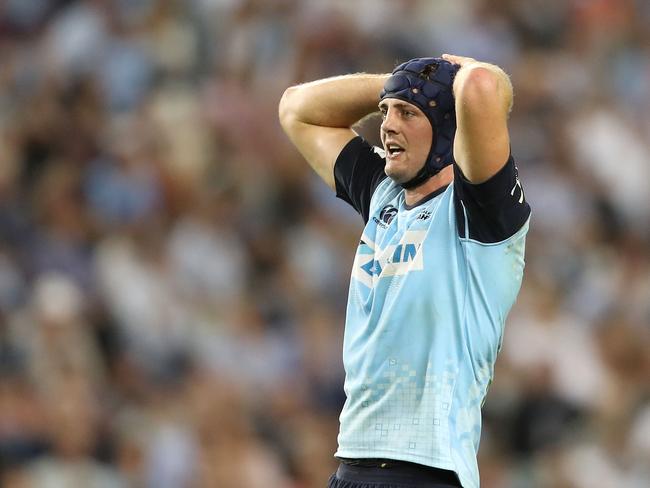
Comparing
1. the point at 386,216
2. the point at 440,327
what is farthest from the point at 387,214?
the point at 440,327

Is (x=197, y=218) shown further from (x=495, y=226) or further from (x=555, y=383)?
(x=495, y=226)

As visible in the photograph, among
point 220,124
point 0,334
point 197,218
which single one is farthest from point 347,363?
point 220,124

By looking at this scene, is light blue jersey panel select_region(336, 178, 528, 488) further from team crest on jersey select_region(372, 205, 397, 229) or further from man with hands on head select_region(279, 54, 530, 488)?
team crest on jersey select_region(372, 205, 397, 229)

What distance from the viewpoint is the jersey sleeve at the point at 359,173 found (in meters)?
4.92

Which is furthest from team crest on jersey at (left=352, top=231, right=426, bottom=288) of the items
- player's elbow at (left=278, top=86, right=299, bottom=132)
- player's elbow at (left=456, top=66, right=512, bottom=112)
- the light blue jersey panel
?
player's elbow at (left=278, top=86, right=299, bottom=132)

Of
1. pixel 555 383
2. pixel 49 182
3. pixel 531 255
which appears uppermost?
pixel 49 182

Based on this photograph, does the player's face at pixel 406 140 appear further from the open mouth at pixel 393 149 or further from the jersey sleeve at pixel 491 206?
the jersey sleeve at pixel 491 206

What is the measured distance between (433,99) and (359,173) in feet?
1.92

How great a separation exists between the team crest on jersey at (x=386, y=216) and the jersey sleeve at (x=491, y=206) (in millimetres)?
349

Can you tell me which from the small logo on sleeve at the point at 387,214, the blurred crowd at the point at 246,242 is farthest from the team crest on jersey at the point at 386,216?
the blurred crowd at the point at 246,242

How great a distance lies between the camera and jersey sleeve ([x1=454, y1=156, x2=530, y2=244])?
4.16 meters

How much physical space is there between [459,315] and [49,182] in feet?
21.3

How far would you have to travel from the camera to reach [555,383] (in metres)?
9.26

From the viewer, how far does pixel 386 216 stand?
4.67m
